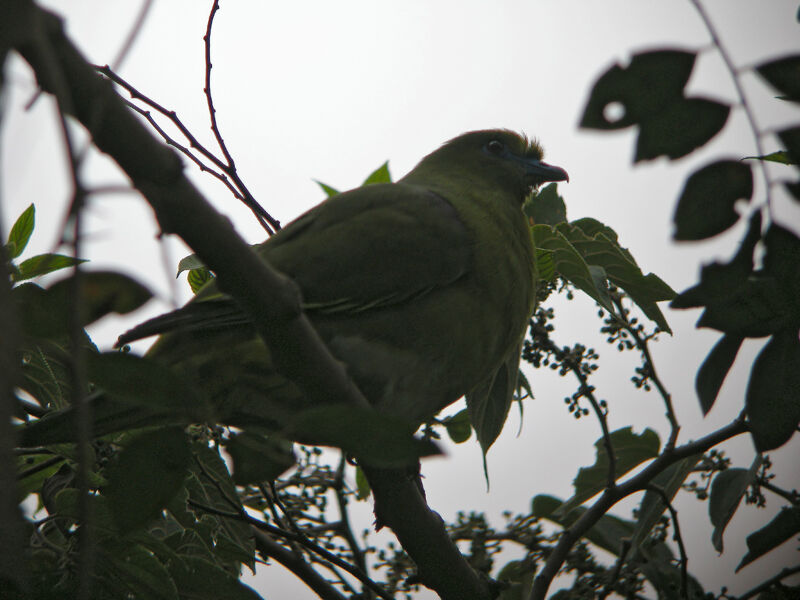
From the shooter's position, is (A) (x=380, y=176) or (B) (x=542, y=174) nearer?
(A) (x=380, y=176)

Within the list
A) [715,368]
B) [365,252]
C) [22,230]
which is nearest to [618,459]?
[365,252]

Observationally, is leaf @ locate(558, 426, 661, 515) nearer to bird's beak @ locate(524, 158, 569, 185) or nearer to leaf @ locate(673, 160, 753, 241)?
bird's beak @ locate(524, 158, 569, 185)

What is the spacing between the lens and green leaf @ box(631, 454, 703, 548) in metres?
2.50

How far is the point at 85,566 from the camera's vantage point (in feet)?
2.89

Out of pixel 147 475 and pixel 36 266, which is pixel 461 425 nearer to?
pixel 36 266

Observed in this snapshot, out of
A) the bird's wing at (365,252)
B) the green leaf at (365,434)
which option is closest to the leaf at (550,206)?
the bird's wing at (365,252)

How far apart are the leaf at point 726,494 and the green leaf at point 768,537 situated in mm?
171

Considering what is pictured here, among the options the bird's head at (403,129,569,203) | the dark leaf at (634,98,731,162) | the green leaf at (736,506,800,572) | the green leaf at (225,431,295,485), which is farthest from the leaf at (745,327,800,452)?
the bird's head at (403,129,569,203)

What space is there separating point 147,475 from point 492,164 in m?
2.69

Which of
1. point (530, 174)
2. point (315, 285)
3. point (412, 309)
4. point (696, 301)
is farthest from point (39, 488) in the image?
point (530, 174)

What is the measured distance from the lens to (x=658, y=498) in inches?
99.2

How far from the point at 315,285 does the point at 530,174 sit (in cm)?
149

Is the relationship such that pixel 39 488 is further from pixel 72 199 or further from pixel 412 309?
pixel 72 199

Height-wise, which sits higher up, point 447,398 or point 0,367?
point 447,398
